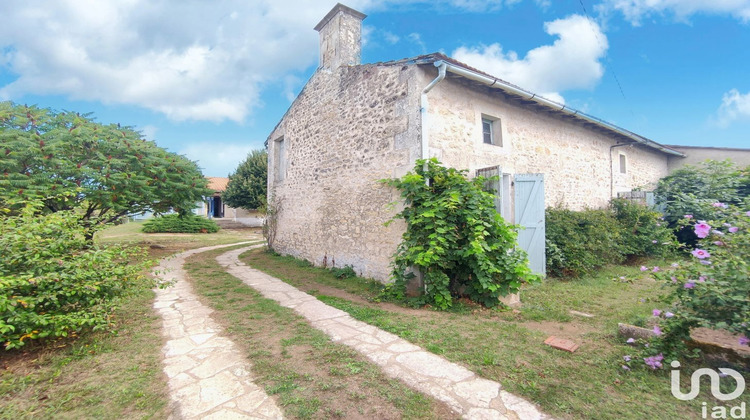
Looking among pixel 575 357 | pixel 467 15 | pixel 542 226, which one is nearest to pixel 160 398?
pixel 575 357

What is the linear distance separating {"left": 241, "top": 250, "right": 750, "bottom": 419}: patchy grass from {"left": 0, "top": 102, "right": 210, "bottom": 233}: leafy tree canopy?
6.41m

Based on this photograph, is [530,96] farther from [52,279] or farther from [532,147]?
[52,279]

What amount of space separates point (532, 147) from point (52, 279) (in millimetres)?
8654

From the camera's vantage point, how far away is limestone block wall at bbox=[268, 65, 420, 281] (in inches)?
241

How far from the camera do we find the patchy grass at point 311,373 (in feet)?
7.84

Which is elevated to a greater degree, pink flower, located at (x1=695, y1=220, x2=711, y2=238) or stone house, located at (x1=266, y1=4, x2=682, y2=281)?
A: stone house, located at (x1=266, y1=4, x2=682, y2=281)

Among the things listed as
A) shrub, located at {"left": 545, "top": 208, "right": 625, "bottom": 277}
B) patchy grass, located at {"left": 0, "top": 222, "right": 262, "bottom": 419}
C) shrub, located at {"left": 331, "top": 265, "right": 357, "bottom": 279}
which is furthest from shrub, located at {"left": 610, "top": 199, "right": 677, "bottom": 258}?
patchy grass, located at {"left": 0, "top": 222, "right": 262, "bottom": 419}

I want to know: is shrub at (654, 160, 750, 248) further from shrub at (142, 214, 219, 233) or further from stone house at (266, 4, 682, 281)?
shrub at (142, 214, 219, 233)

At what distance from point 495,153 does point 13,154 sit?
10.7 meters

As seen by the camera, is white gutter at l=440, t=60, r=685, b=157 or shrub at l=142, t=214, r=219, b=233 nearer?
white gutter at l=440, t=60, r=685, b=157

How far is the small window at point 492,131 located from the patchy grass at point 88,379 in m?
6.80

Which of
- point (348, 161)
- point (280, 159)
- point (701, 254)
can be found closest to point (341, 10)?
point (348, 161)

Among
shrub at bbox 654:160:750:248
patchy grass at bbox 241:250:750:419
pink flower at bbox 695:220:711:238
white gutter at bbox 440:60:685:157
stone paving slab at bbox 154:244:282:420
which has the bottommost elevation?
patchy grass at bbox 241:250:750:419

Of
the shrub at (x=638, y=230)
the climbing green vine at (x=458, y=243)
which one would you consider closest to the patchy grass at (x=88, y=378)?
the climbing green vine at (x=458, y=243)
